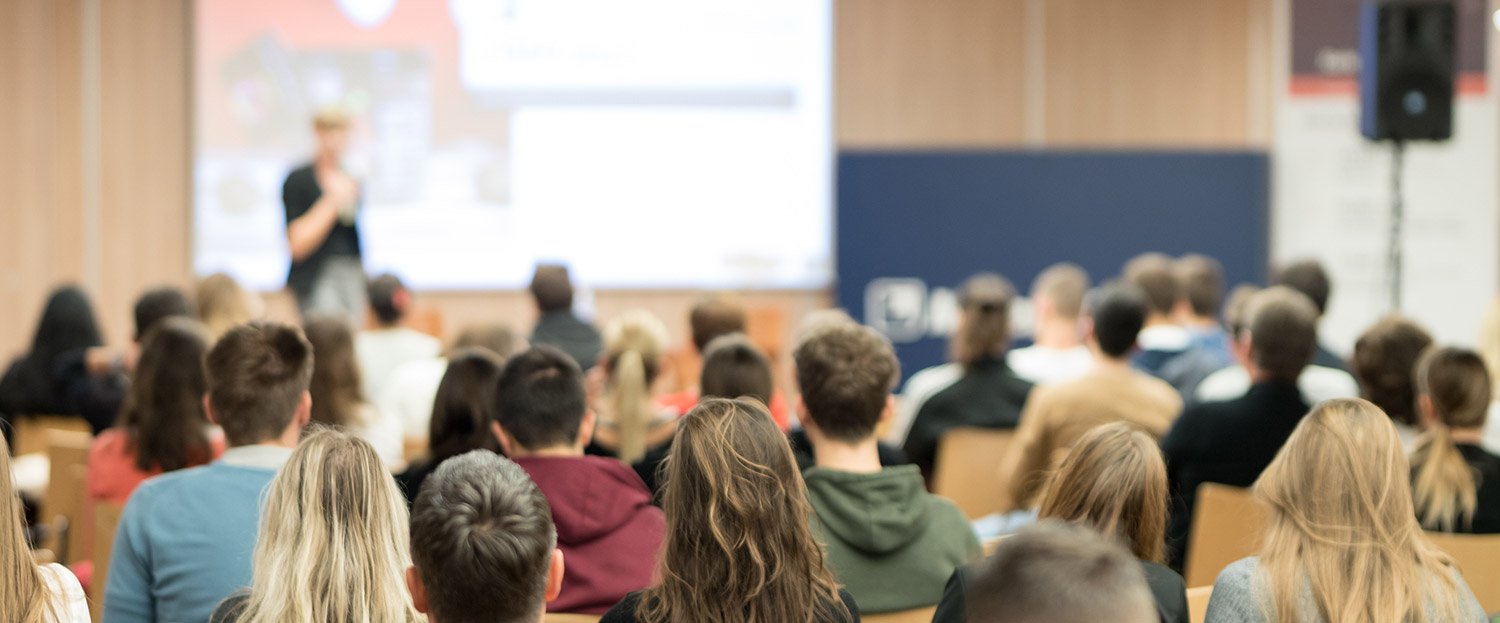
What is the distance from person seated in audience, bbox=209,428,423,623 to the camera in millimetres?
1461

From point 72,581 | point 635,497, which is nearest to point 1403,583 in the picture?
point 635,497

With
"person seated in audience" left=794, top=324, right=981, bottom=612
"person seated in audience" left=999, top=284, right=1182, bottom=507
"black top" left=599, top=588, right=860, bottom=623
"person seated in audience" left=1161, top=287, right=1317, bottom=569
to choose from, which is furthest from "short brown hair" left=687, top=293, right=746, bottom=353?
"black top" left=599, top=588, right=860, bottom=623

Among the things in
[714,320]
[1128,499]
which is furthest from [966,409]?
[1128,499]

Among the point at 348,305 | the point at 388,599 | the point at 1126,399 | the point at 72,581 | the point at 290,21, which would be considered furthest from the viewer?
the point at 290,21

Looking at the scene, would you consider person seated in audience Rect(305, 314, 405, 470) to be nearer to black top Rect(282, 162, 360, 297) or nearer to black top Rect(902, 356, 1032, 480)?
black top Rect(902, 356, 1032, 480)

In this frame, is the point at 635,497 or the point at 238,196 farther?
the point at 238,196

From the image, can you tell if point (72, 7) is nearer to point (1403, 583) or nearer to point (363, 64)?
point (363, 64)

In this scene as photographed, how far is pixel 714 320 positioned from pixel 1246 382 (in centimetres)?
168

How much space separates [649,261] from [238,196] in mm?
2551

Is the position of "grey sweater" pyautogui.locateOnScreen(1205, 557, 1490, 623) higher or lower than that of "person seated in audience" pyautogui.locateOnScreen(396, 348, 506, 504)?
lower

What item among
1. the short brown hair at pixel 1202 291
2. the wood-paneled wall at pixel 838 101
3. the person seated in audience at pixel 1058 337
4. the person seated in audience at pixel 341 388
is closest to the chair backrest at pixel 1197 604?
the person seated in audience at pixel 341 388

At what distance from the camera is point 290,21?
7402mm

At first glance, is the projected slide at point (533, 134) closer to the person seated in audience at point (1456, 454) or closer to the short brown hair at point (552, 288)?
the short brown hair at point (552, 288)

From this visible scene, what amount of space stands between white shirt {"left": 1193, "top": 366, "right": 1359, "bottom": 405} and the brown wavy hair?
1.91 meters
